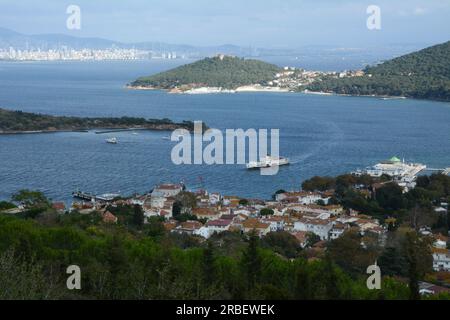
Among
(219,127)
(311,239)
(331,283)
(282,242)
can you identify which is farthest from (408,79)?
(331,283)

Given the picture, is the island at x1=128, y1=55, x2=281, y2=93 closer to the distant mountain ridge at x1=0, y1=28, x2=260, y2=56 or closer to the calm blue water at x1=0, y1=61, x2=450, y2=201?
the calm blue water at x1=0, y1=61, x2=450, y2=201

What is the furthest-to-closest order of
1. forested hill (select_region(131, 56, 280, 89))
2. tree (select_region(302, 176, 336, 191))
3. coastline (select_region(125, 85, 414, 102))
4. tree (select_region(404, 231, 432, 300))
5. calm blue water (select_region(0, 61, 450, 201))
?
forested hill (select_region(131, 56, 280, 89))
coastline (select_region(125, 85, 414, 102))
calm blue water (select_region(0, 61, 450, 201))
tree (select_region(302, 176, 336, 191))
tree (select_region(404, 231, 432, 300))

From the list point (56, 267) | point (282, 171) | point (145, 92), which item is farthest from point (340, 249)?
point (145, 92)

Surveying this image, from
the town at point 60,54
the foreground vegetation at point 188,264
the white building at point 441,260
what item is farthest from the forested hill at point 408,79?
the town at point 60,54

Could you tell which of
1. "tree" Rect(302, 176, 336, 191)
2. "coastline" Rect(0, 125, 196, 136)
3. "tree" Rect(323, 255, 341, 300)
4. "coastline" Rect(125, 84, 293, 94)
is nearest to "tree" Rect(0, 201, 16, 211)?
"tree" Rect(302, 176, 336, 191)

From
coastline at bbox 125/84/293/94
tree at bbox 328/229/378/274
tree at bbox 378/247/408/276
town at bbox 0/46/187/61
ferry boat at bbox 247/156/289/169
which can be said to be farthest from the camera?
town at bbox 0/46/187/61

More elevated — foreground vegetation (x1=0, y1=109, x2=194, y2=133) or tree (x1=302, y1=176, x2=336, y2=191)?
foreground vegetation (x1=0, y1=109, x2=194, y2=133)

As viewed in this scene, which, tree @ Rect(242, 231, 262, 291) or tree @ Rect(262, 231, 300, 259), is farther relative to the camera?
tree @ Rect(262, 231, 300, 259)
